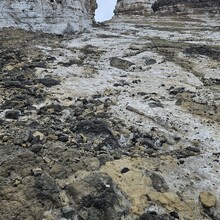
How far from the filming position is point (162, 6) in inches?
1473

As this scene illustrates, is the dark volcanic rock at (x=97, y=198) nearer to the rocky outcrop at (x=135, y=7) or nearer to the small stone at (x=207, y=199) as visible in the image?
the small stone at (x=207, y=199)

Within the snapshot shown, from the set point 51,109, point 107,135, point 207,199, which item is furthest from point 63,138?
point 207,199

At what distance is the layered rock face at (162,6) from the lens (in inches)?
1415

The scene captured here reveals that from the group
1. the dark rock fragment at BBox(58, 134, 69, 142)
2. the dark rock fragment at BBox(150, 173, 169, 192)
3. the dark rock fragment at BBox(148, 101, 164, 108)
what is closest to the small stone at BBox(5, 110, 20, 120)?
the dark rock fragment at BBox(58, 134, 69, 142)

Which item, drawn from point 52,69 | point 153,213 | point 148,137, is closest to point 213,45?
point 52,69

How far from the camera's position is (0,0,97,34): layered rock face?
59.1 feet

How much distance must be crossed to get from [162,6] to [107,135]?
30.8m

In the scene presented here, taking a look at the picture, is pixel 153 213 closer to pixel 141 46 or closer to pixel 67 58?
pixel 67 58

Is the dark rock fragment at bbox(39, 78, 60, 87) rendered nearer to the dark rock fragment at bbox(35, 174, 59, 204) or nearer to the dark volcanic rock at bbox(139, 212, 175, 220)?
the dark rock fragment at bbox(35, 174, 59, 204)

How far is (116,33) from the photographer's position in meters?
22.0

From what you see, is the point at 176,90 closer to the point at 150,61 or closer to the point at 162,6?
the point at 150,61

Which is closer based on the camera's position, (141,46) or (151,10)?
(141,46)

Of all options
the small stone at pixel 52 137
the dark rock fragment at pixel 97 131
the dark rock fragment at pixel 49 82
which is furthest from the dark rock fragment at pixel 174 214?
the dark rock fragment at pixel 49 82

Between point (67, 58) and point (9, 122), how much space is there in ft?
20.7
